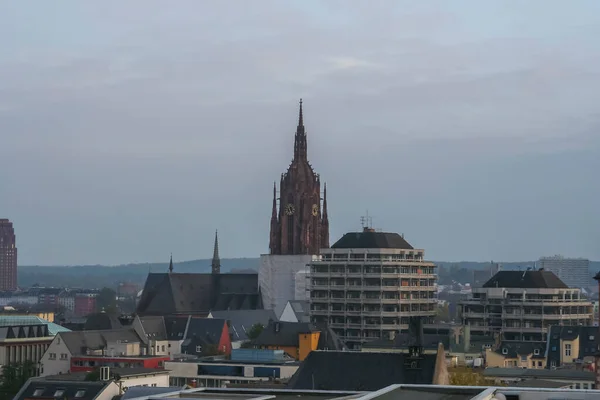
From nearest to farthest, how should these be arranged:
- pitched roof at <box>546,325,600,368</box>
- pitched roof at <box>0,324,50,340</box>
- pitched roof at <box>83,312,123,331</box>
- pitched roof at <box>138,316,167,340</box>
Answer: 1. pitched roof at <box>546,325,600,368</box>
2. pitched roof at <box>0,324,50,340</box>
3. pitched roof at <box>138,316,167,340</box>
4. pitched roof at <box>83,312,123,331</box>

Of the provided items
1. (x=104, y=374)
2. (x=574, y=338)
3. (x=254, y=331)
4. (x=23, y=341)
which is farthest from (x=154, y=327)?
(x=104, y=374)

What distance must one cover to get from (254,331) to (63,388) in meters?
80.8

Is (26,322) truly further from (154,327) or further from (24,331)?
(154,327)

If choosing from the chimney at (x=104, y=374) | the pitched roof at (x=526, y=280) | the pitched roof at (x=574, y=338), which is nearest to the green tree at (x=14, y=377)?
the chimney at (x=104, y=374)

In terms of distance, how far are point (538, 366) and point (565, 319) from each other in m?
26.6

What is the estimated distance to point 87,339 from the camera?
497 ft

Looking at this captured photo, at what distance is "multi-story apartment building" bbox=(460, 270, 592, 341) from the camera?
16450 centimetres

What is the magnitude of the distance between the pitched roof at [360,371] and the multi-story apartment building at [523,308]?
277 feet

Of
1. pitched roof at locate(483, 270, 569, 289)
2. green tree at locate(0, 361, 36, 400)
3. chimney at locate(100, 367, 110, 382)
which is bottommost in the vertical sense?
green tree at locate(0, 361, 36, 400)

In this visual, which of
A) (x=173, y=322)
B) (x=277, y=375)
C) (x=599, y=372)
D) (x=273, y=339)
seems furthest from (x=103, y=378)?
(x=173, y=322)

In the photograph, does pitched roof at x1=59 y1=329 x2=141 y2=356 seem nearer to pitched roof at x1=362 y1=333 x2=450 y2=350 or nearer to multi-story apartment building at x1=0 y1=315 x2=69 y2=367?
multi-story apartment building at x1=0 y1=315 x2=69 y2=367

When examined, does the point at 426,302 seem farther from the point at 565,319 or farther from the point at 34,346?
the point at 34,346

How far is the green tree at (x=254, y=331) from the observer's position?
592 ft

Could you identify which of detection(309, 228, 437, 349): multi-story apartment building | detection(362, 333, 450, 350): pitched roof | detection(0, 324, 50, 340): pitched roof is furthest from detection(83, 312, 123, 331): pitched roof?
detection(362, 333, 450, 350): pitched roof
